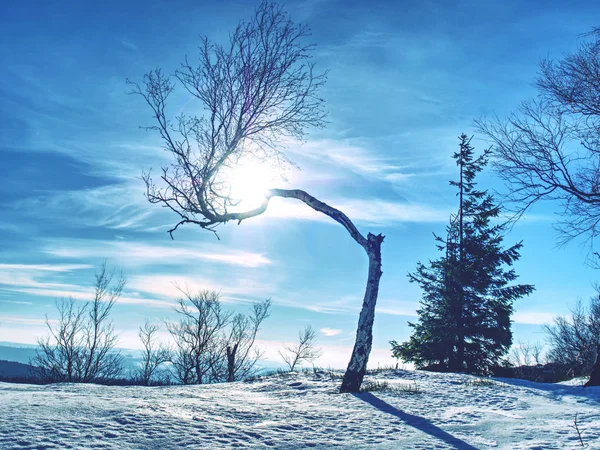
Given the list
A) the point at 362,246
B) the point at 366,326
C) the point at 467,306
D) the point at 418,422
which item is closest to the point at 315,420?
the point at 418,422

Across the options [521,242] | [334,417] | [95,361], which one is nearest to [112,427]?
[334,417]

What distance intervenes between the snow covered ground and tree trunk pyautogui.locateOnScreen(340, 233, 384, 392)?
73 centimetres

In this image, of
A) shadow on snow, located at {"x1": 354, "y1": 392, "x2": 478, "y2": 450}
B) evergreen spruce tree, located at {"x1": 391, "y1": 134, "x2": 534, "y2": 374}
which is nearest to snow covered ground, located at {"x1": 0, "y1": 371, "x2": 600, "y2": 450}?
shadow on snow, located at {"x1": 354, "y1": 392, "x2": 478, "y2": 450}

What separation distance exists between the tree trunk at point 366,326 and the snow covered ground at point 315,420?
2.39 feet

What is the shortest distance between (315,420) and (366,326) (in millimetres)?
3773

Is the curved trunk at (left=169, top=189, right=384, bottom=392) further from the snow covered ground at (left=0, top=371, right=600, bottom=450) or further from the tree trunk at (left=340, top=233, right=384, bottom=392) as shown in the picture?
the snow covered ground at (left=0, top=371, right=600, bottom=450)

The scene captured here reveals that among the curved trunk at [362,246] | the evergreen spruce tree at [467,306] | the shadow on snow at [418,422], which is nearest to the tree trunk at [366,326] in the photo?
Result: the curved trunk at [362,246]

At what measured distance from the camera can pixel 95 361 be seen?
35.4m

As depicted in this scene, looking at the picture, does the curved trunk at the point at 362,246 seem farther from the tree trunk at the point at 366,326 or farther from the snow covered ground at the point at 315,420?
the snow covered ground at the point at 315,420

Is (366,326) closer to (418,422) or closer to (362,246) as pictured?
(362,246)

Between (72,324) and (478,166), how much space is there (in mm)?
35116

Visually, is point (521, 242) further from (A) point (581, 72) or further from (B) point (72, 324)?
(B) point (72, 324)

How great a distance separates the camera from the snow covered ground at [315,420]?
4449 millimetres

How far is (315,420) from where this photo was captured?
5703 millimetres
